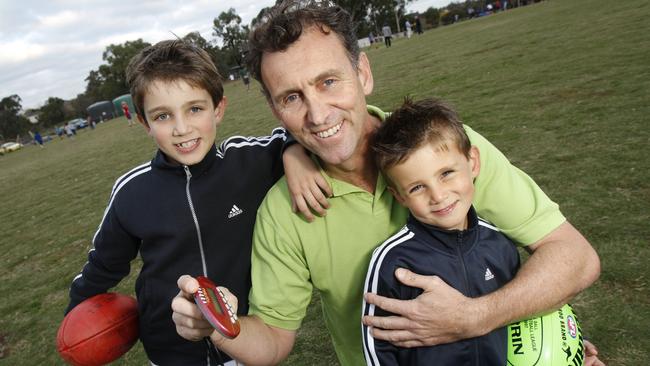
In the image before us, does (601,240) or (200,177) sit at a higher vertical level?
(200,177)

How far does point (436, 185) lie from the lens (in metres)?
1.99

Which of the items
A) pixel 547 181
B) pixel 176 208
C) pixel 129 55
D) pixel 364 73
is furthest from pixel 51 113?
pixel 364 73

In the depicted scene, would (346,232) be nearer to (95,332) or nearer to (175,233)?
(175,233)

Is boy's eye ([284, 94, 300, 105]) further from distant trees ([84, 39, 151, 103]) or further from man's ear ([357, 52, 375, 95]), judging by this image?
distant trees ([84, 39, 151, 103])

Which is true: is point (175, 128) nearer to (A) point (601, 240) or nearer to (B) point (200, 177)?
(B) point (200, 177)

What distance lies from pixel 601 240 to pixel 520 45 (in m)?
14.3

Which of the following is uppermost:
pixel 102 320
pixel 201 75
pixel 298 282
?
pixel 201 75

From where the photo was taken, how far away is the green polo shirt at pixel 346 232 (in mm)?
2025

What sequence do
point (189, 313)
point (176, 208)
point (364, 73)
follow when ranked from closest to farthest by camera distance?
point (189, 313)
point (364, 73)
point (176, 208)

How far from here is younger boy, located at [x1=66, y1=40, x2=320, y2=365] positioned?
2502 mm

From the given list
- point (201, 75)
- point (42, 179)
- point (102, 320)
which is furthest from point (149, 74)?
point (42, 179)

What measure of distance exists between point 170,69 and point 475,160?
1735 millimetres

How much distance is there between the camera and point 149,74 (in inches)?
103

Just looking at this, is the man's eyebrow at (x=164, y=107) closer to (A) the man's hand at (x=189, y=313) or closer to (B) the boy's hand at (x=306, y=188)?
(B) the boy's hand at (x=306, y=188)
